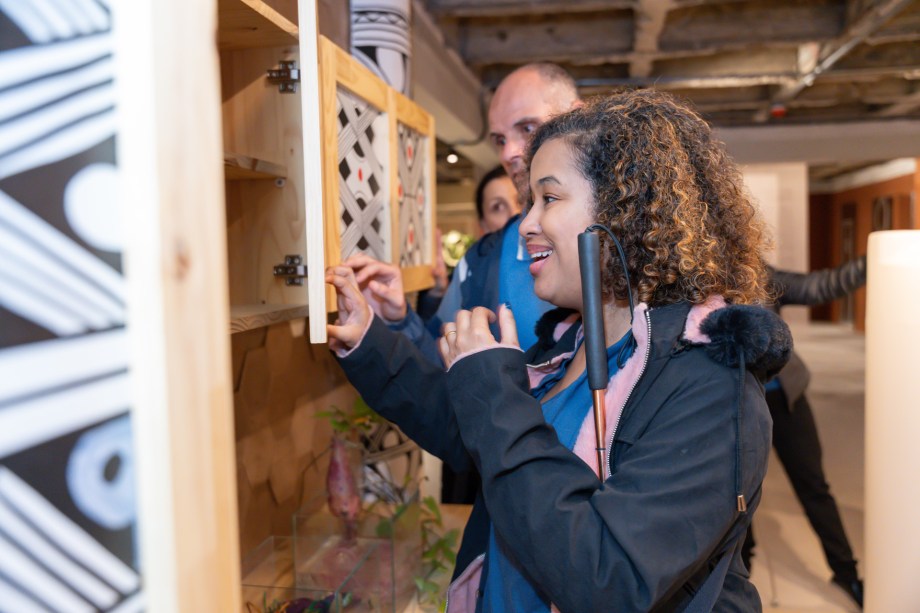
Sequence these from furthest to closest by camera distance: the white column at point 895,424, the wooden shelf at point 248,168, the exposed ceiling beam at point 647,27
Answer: the exposed ceiling beam at point 647,27 < the white column at point 895,424 < the wooden shelf at point 248,168

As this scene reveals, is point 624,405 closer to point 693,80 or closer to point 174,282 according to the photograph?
point 174,282

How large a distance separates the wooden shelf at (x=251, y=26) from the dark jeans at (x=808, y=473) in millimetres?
2663

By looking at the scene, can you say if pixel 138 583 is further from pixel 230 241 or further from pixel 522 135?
pixel 522 135

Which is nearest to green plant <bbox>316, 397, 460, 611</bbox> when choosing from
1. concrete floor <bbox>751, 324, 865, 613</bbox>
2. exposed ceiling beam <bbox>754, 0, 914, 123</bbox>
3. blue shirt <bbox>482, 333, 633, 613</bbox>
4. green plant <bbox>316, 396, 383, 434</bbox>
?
green plant <bbox>316, 396, 383, 434</bbox>

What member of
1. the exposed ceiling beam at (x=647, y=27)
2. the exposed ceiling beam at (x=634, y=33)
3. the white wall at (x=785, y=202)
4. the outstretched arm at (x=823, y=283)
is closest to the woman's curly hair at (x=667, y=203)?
the outstretched arm at (x=823, y=283)

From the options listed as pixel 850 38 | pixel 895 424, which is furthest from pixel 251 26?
pixel 850 38

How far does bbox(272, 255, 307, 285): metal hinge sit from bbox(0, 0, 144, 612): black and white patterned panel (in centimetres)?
86

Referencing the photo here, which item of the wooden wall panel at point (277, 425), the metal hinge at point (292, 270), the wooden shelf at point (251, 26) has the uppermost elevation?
the wooden shelf at point (251, 26)

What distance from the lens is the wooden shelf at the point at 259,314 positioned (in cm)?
117

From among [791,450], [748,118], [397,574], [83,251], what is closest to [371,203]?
[397,574]

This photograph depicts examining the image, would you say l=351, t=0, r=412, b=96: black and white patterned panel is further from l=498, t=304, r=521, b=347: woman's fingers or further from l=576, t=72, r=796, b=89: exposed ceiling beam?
l=576, t=72, r=796, b=89: exposed ceiling beam

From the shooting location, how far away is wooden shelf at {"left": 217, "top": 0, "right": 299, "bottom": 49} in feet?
3.86

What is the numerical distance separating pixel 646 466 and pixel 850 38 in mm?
4857

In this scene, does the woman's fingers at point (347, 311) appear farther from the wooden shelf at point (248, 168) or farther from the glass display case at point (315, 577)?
the glass display case at point (315, 577)
